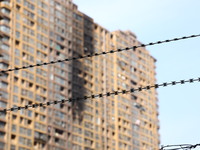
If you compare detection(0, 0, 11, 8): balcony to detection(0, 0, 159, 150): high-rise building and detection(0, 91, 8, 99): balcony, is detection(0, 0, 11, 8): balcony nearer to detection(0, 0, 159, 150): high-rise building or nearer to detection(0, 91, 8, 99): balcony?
detection(0, 0, 159, 150): high-rise building

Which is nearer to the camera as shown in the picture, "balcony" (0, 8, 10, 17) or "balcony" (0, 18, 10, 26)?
"balcony" (0, 18, 10, 26)

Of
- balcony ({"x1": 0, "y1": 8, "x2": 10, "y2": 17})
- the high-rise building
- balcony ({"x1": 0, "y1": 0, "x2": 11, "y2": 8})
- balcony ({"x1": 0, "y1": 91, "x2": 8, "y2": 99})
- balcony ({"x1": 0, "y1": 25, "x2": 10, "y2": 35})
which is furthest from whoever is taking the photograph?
balcony ({"x1": 0, "y1": 0, "x2": 11, "y2": 8})

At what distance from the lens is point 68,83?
385 ft

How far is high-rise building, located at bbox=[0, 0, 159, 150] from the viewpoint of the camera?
105 meters

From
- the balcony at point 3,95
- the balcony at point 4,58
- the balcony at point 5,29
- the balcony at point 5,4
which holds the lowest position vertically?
the balcony at point 3,95

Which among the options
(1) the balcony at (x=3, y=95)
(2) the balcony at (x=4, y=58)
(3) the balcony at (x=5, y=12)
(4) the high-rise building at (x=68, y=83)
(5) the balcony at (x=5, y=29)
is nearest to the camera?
(1) the balcony at (x=3, y=95)

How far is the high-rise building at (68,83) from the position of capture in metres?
105

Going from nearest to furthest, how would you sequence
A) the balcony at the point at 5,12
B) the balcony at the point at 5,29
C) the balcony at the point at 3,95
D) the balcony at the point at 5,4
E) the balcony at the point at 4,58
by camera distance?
the balcony at the point at 3,95 < the balcony at the point at 4,58 < the balcony at the point at 5,29 < the balcony at the point at 5,12 < the balcony at the point at 5,4

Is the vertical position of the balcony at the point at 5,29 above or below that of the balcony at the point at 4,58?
above

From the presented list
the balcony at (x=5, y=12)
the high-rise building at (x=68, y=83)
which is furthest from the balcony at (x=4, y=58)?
the balcony at (x=5, y=12)

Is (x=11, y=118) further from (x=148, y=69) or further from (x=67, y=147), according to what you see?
(x=148, y=69)

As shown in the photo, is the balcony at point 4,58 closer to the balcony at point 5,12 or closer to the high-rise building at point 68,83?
the high-rise building at point 68,83

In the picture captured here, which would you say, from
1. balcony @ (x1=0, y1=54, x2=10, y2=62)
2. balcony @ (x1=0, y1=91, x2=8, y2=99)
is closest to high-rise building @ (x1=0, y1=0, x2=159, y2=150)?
balcony @ (x1=0, y1=91, x2=8, y2=99)

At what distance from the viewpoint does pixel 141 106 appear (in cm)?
13975
